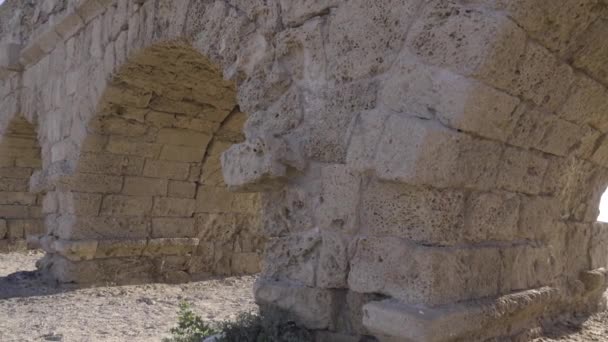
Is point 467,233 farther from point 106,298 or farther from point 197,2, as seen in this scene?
point 106,298

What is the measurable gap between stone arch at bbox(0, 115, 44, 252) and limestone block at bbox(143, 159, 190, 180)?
11.1ft

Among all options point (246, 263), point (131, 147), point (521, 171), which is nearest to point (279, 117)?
point (521, 171)

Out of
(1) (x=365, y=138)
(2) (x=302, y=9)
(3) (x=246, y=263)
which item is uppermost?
(2) (x=302, y=9)

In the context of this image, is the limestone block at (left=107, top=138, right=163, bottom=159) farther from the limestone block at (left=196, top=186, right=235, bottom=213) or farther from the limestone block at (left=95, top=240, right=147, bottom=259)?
the limestone block at (left=95, top=240, right=147, bottom=259)

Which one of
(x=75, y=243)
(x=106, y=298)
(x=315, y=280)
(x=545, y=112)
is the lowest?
(x=106, y=298)

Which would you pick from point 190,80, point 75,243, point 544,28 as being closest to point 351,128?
point 544,28

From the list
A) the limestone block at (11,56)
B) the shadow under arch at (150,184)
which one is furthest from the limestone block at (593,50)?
the limestone block at (11,56)

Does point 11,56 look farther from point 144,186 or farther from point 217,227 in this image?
point 217,227

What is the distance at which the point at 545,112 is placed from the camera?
2705 mm

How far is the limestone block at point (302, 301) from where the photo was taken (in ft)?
8.79

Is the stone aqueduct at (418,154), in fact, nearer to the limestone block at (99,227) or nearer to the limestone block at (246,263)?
the limestone block at (99,227)

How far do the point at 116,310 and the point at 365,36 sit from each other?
3258mm

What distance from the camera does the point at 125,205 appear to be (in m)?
5.99

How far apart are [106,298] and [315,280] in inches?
125
